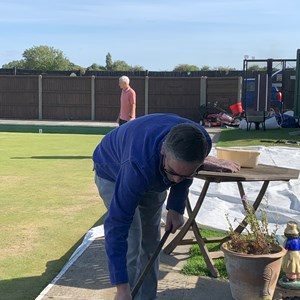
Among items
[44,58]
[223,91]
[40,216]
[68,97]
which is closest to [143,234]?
[40,216]

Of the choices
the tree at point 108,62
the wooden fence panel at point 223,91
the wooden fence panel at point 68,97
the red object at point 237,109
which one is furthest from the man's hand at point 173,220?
the tree at point 108,62

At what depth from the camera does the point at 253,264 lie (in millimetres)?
3301

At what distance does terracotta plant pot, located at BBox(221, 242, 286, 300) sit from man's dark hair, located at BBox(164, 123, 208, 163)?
1.37m

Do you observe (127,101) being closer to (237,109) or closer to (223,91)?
(237,109)

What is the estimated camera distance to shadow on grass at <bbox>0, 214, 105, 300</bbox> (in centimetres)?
375

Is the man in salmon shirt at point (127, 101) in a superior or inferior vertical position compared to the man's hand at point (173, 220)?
superior

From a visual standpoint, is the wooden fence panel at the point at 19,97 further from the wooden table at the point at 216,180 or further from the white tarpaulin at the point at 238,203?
the wooden table at the point at 216,180

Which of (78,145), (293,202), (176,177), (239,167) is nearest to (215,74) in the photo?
(78,145)

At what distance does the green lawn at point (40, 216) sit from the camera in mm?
4203

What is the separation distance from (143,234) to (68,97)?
23.8m

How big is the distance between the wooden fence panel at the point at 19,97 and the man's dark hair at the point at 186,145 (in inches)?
998

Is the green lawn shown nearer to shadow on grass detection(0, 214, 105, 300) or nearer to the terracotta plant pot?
shadow on grass detection(0, 214, 105, 300)

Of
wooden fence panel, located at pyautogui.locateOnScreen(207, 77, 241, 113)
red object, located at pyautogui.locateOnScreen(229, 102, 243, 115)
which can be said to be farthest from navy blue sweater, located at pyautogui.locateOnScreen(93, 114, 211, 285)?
wooden fence panel, located at pyautogui.locateOnScreen(207, 77, 241, 113)

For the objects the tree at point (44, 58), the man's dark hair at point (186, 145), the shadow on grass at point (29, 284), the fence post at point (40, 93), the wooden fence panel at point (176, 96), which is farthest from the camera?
the tree at point (44, 58)
